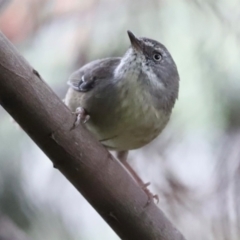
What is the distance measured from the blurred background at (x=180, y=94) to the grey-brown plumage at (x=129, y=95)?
339mm

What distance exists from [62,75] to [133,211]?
1217 millimetres

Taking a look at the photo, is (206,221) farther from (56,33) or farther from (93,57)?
(56,33)

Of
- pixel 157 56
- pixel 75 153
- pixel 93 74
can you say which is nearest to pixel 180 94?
pixel 157 56

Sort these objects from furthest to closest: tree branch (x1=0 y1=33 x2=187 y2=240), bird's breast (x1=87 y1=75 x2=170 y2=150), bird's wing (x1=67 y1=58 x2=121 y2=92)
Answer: bird's wing (x1=67 y1=58 x2=121 y2=92)
bird's breast (x1=87 y1=75 x2=170 y2=150)
tree branch (x1=0 y1=33 x2=187 y2=240)

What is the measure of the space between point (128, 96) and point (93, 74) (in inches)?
9.7

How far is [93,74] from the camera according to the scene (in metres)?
2.20

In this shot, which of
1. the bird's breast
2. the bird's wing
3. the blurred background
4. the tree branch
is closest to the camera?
the tree branch

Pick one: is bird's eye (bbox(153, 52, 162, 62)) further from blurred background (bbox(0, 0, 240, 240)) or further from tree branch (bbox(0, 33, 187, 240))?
tree branch (bbox(0, 33, 187, 240))

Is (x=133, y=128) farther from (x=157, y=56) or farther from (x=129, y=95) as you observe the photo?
(x=157, y=56)

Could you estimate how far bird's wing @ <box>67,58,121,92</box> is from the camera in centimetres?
217

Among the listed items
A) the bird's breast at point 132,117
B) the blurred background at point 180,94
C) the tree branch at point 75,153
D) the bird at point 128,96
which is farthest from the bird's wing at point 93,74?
the tree branch at point 75,153

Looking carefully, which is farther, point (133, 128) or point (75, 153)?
point (133, 128)

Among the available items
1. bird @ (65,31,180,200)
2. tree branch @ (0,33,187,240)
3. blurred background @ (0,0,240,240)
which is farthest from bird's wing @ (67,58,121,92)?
tree branch @ (0,33,187,240)

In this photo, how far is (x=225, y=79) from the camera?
2.48 meters
